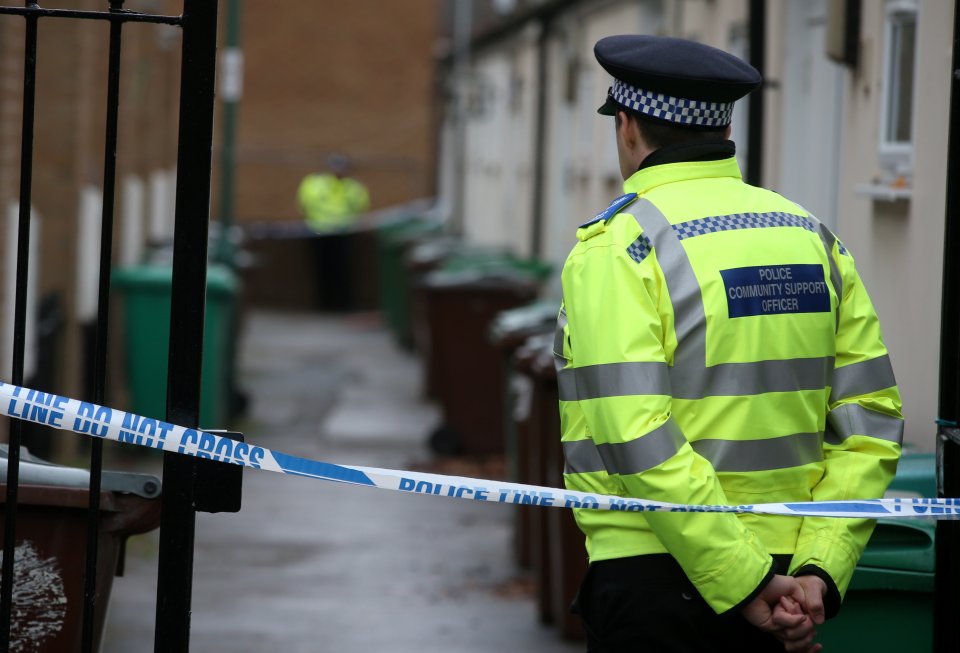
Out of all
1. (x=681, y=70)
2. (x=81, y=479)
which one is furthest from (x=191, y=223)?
(x=681, y=70)

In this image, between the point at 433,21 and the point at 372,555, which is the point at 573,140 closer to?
the point at 372,555

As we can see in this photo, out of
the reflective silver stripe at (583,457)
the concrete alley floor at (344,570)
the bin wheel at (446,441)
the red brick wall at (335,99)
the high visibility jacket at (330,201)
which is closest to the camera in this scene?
the reflective silver stripe at (583,457)

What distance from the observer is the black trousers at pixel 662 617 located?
2863mm

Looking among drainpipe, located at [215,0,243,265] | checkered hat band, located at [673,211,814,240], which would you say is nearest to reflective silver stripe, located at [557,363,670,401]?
checkered hat band, located at [673,211,814,240]

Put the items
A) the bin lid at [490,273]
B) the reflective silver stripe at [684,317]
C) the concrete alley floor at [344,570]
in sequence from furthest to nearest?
1. the bin lid at [490,273]
2. the concrete alley floor at [344,570]
3. the reflective silver stripe at [684,317]

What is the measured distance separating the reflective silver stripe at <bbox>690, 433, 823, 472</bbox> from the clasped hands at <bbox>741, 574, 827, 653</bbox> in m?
0.22

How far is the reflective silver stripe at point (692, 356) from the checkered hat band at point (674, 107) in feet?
0.77

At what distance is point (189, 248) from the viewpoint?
3.21 m

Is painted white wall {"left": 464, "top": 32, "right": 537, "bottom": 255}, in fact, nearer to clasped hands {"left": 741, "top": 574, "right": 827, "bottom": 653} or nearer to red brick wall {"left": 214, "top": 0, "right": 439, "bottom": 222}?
red brick wall {"left": 214, "top": 0, "right": 439, "bottom": 222}

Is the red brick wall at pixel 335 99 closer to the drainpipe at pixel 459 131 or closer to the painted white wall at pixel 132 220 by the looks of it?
the drainpipe at pixel 459 131

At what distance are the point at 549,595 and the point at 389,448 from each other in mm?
5025

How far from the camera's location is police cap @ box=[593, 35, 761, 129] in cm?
295

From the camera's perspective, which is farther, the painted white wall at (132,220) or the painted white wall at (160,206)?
the painted white wall at (160,206)

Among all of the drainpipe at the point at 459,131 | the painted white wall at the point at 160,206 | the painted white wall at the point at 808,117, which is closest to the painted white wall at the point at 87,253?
the painted white wall at the point at 160,206
